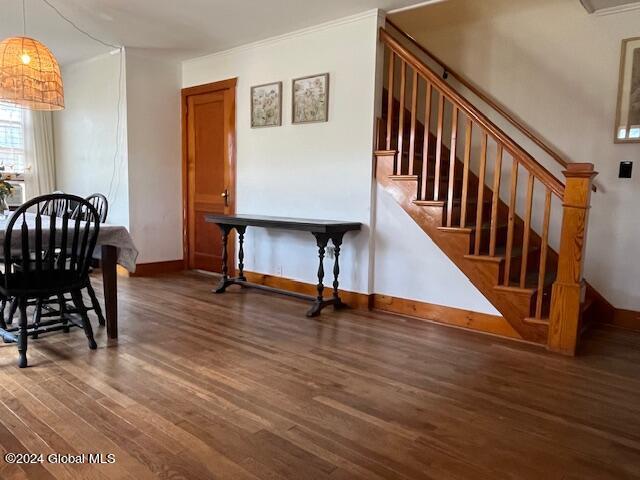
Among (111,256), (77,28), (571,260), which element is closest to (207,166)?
(77,28)

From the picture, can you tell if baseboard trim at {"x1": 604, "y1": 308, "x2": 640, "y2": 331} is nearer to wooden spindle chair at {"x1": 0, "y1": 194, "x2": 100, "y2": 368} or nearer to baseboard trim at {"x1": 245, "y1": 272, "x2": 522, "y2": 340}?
baseboard trim at {"x1": 245, "y1": 272, "x2": 522, "y2": 340}

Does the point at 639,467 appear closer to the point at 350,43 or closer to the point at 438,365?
the point at 438,365

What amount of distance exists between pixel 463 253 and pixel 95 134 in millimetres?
4363

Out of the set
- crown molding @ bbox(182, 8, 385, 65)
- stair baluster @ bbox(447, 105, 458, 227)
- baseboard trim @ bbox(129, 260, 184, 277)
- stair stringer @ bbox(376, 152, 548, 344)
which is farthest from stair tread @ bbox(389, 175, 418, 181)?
baseboard trim @ bbox(129, 260, 184, 277)

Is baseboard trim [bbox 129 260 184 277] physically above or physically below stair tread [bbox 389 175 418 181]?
below

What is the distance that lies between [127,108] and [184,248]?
5.43 ft

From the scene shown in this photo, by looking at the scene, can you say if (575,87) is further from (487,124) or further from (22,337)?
(22,337)

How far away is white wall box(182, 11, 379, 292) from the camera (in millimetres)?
→ 3771

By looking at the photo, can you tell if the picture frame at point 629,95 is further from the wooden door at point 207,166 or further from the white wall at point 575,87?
the wooden door at point 207,166

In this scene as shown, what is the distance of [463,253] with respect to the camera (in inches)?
129

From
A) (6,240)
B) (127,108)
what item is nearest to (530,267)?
(6,240)

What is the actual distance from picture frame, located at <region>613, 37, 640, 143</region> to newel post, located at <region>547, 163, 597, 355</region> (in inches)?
40.8

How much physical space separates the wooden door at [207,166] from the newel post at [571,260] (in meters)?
3.18

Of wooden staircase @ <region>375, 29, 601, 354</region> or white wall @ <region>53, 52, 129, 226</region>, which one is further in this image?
white wall @ <region>53, 52, 129, 226</region>
